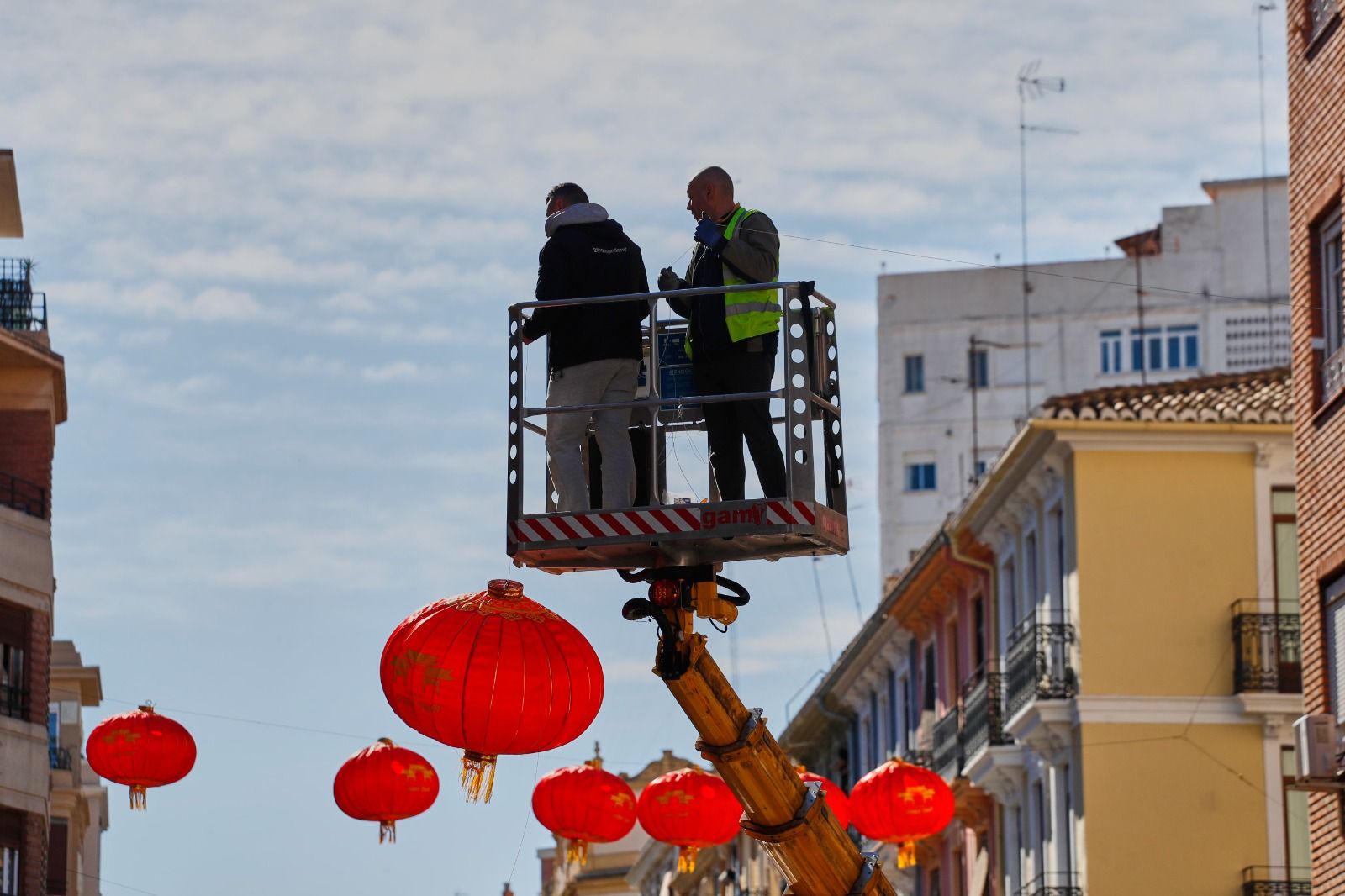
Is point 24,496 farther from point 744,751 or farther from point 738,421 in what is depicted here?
point 738,421

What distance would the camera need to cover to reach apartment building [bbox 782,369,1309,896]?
3456 centimetres

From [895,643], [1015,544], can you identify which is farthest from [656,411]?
[895,643]

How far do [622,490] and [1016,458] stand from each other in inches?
861

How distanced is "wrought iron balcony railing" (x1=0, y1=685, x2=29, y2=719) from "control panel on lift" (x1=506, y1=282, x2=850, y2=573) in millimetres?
20647

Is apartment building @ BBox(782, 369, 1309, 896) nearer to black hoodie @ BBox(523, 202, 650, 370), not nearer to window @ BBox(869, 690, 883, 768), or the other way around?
window @ BBox(869, 690, 883, 768)

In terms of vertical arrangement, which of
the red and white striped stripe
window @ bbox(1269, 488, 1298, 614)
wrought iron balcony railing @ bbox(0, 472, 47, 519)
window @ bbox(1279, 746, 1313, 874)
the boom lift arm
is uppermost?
wrought iron balcony railing @ bbox(0, 472, 47, 519)

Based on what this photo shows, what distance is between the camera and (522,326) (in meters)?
16.0

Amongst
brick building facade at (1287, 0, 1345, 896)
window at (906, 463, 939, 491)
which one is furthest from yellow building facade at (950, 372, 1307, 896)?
window at (906, 463, 939, 491)

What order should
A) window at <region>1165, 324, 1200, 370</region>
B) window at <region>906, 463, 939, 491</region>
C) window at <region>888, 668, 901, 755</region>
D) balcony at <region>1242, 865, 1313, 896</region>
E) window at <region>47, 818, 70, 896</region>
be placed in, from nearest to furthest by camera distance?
1. balcony at <region>1242, 865, 1313, 896</region>
2. window at <region>888, 668, 901, 755</region>
3. window at <region>47, 818, 70, 896</region>
4. window at <region>1165, 324, 1200, 370</region>
5. window at <region>906, 463, 939, 491</region>

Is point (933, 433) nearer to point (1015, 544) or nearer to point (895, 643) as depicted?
point (895, 643)

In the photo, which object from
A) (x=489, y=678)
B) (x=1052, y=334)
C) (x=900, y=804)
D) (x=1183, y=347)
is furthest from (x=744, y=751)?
(x=1052, y=334)

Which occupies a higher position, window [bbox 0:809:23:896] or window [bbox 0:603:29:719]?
window [bbox 0:603:29:719]

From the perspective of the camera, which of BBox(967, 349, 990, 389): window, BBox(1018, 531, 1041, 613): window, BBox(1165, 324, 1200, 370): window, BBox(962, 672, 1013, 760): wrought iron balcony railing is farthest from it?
BBox(967, 349, 990, 389): window

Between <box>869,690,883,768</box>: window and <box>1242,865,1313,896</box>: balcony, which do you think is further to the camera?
<box>869,690,883,768</box>: window
